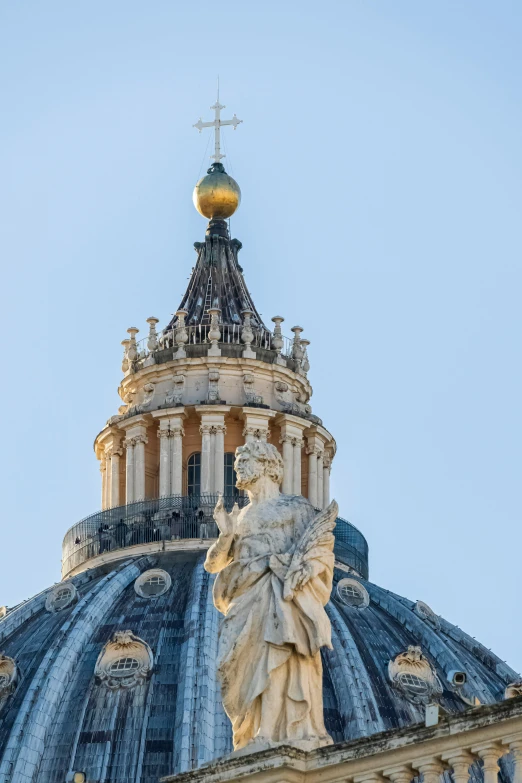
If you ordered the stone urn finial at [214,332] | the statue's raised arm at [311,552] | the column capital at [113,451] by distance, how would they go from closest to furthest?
the statue's raised arm at [311,552] → the column capital at [113,451] → the stone urn finial at [214,332]

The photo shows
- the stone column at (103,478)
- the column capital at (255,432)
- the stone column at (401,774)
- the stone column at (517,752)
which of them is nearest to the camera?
the stone column at (517,752)

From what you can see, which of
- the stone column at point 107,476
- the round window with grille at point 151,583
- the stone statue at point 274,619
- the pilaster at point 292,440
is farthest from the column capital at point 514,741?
the stone column at point 107,476

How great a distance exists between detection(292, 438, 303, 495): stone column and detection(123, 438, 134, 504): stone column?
5067mm

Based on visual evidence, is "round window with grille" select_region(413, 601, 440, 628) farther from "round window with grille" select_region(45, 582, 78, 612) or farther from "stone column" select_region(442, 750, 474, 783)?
"stone column" select_region(442, 750, 474, 783)

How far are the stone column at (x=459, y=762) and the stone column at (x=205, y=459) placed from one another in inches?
2290

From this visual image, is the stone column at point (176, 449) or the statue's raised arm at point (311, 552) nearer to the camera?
the statue's raised arm at point (311, 552)

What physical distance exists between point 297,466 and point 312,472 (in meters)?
1.30

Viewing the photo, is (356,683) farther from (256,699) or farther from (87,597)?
(256,699)

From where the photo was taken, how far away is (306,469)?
267 feet

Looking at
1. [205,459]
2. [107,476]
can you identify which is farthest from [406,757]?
[107,476]

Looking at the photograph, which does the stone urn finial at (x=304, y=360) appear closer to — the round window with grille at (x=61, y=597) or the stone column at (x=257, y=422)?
the stone column at (x=257, y=422)

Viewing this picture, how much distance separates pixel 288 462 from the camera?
79.6m

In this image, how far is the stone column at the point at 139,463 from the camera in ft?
262

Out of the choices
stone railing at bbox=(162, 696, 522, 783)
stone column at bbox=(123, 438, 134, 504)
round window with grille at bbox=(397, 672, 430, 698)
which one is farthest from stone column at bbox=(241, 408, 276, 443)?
stone railing at bbox=(162, 696, 522, 783)
